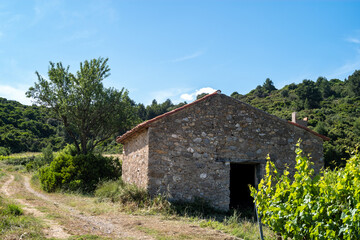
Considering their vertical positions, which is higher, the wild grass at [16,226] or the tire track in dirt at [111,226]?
the wild grass at [16,226]

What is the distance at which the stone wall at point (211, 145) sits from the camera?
31.9ft

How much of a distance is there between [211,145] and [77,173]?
836cm

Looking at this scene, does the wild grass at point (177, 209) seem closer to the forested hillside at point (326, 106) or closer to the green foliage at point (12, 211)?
the green foliage at point (12, 211)

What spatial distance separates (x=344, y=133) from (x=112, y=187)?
975 inches

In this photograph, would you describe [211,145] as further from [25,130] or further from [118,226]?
[25,130]

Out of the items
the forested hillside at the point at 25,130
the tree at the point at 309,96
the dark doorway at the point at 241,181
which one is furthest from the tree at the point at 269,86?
the dark doorway at the point at 241,181

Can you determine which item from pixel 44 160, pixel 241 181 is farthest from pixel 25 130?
pixel 241 181

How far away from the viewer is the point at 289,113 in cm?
3234

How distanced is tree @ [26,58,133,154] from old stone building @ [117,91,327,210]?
9.02 meters

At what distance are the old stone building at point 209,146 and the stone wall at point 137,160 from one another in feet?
0.11

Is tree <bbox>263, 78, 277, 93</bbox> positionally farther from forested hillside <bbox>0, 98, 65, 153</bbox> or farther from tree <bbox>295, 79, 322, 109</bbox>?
forested hillside <bbox>0, 98, 65, 153</bbox>

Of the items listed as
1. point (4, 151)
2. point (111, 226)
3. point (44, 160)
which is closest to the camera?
point (111, 226)

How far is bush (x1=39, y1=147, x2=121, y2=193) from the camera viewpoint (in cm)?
1474

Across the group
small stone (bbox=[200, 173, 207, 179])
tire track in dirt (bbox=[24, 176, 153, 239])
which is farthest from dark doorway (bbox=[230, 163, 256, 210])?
tire track in dirt (bbox=[24, 176, 153, 239])
